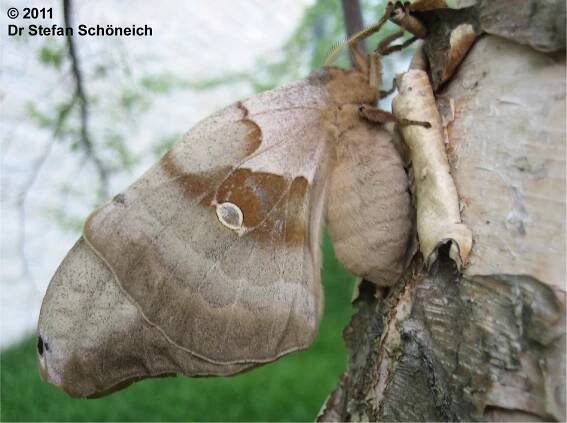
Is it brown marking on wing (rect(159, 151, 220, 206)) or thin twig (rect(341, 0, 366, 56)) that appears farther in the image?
thin twig (rect(341, 0, 366, 56))

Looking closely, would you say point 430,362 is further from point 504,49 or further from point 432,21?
point 432,21

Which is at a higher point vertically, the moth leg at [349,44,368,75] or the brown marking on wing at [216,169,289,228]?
the moth leg at [349,44,368,75]

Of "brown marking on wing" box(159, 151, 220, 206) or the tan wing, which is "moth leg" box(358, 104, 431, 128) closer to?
the tan wing

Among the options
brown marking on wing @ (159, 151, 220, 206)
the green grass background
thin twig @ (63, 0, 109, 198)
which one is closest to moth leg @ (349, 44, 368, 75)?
brown marking on wing @ (159, 151, 220, 206)

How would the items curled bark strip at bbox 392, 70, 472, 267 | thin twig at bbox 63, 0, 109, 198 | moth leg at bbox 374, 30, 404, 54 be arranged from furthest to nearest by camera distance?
1. thin twig at bbox 63, 0, 109, 198
2. moth leg at bbox 374, 30, 404, 54
3. curled bark strip at bbox 392, 70, 472, 267

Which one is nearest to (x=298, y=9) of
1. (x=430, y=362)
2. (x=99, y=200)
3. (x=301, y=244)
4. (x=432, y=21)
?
(x=99, y=200)

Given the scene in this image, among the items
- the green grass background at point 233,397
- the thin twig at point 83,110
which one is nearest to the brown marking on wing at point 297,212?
the thin twig at point 83,110

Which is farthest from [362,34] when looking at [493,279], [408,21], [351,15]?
[493,279]

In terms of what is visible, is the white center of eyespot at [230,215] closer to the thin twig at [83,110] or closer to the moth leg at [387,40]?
the moth leg at [387,40]
